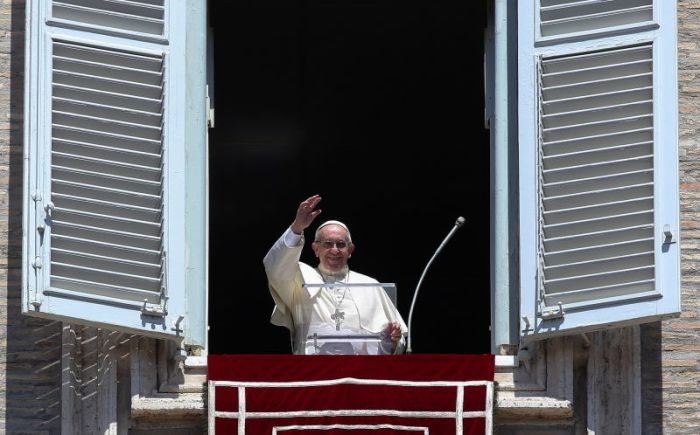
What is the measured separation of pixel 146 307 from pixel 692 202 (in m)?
2.28

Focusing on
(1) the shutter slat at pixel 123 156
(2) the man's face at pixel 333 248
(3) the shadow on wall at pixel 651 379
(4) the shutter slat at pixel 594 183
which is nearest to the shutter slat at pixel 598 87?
(4) the shutter slat at pixel 594 183

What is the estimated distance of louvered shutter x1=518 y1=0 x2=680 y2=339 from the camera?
31.9 feet

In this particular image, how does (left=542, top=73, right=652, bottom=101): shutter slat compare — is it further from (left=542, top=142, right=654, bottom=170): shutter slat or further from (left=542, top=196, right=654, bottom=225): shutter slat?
(left=542, top=196, right=654, bottom=225): shutter slat

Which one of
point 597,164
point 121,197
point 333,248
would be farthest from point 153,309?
point 597,164

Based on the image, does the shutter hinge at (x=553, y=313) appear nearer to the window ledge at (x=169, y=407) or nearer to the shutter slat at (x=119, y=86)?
the window ledge at (x=169, y=407)

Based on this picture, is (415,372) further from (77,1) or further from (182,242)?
(77,1)

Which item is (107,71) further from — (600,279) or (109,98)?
(600,279)

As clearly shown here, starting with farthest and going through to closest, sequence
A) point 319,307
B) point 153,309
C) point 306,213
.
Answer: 1. point 319,307
2. point 306,213
3. point 153,309

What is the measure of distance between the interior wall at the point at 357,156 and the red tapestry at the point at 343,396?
13.9 feet

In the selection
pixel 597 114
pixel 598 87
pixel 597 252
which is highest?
pixel 598 87

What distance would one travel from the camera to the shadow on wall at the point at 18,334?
9945mm

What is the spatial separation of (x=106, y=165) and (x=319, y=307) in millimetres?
1216

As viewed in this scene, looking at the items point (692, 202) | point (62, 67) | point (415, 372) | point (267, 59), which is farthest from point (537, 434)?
point (267, 59)

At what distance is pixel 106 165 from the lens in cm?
984
